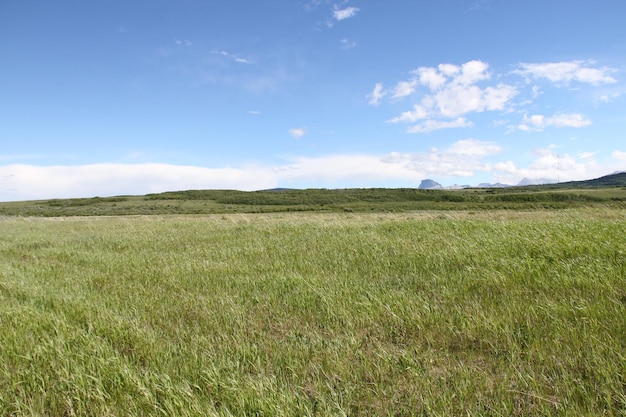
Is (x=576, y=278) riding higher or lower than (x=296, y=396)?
higher

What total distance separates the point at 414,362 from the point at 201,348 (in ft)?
7.35

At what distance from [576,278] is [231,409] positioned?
16.7 feet

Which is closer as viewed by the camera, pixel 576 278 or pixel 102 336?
pixel 102 336

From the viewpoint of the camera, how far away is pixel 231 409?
2658mm

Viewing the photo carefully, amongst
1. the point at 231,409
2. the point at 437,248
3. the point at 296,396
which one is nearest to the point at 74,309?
the point at 231,409

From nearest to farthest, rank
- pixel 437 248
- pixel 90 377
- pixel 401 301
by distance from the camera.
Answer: pixel 90 377
pixel 401 301
pixel 437 248

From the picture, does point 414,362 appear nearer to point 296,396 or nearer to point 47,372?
point 296,396

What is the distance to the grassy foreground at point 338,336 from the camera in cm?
269

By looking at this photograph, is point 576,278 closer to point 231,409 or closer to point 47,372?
point 231,409

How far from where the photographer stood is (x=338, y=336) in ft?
12.5

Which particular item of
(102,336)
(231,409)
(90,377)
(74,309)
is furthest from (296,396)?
(74,309)

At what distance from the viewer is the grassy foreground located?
8.82ft

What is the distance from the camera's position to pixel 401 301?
4641 mm

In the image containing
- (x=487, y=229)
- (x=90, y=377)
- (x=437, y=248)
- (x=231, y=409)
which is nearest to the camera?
(x=231, y=409)
